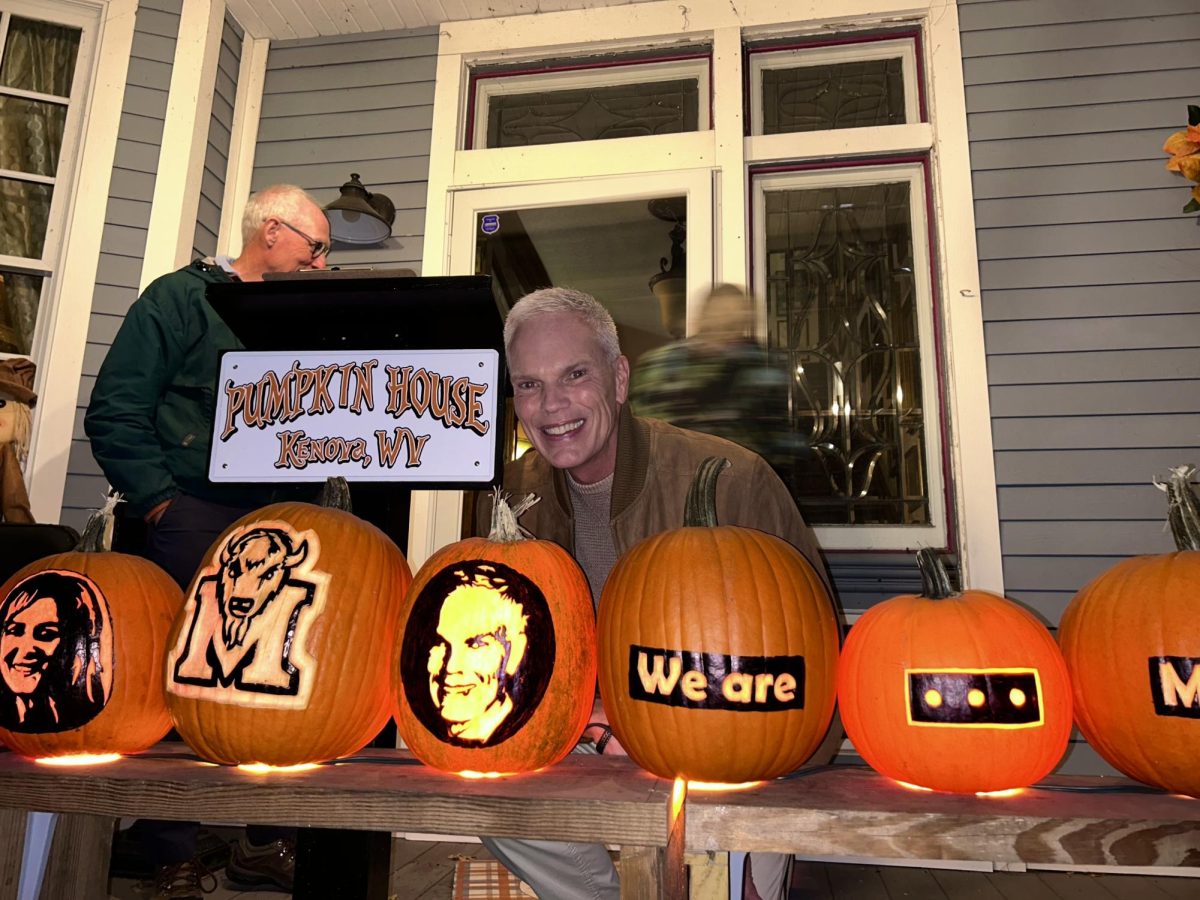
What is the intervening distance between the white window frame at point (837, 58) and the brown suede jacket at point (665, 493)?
2635mm

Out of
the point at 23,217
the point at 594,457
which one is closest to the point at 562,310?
the point at 594,457

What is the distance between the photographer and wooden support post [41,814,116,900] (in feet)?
3.21

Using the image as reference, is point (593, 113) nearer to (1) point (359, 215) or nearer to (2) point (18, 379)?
(1) point (359, 215)

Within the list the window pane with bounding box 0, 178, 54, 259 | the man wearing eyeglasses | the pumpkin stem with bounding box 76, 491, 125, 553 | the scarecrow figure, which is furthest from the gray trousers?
the window pane with bounding box 0, 178, 54, 259

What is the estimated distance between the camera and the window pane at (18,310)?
3.12 m

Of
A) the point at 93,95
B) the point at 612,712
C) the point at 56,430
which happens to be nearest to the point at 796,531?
the point at 612,712

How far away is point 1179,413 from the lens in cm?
288

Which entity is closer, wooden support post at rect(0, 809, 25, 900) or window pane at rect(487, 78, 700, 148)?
wooden support post at rect(0, 809, 25, 900)

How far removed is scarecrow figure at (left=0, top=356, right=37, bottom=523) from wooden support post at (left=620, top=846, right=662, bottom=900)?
2.84 meters

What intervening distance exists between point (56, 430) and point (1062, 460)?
400cm

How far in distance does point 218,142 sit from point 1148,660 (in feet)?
13.4

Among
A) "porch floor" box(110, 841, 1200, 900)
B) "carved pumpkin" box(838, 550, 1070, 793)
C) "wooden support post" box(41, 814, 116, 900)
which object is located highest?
"carved pumpkin" box(838, 550, 1070, 793)

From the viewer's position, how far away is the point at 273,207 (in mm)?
2170

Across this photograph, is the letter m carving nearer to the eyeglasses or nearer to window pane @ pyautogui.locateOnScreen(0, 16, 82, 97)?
the eyeglasses
